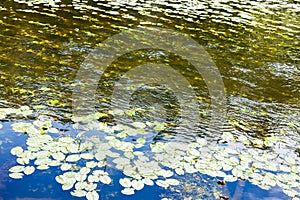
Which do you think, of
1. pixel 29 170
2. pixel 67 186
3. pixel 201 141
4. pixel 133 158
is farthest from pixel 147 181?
pixel 29 170

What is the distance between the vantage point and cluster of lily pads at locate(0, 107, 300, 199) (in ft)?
9.99

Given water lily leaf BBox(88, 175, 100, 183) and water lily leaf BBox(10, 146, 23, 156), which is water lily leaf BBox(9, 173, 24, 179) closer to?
water lily leaf BBox(10, 146, 23, 156)

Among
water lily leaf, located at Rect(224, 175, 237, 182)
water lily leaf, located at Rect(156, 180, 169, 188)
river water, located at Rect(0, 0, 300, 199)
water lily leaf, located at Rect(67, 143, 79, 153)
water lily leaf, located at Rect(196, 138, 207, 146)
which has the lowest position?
water lily leaf, located at Rect(224, 175, 237, 182)

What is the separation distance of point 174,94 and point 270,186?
208 cm

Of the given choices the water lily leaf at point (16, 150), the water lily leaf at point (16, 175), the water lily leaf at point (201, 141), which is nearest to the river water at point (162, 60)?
the water lily leaf at point (201, 141)

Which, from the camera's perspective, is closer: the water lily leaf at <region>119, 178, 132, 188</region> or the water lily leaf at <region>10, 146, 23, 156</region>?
the water lily leaf at <region>119, 178, 132, 188</region>

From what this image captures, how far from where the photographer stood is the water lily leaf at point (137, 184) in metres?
2.98

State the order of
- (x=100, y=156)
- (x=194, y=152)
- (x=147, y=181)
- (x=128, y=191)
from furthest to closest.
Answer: (x=194, y=152), (x=100, y=156), (x=147, y=181), (x=128, y=191)

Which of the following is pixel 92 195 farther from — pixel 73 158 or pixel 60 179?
pixel 73 158

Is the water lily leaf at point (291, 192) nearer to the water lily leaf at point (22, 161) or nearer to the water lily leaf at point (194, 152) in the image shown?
the water lily leaf at point (194, 152)

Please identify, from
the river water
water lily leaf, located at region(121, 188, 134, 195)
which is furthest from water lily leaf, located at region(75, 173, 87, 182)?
the river water

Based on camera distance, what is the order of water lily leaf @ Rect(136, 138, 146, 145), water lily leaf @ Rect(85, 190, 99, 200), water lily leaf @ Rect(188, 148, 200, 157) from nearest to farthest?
1. water lily leaf @ Rect(85, 190, 99, 200)
2. water lily leaf @ Rect(188, 148, 200, 157)
3. water lily leaf @ Rect(136, 138, 146, 145)

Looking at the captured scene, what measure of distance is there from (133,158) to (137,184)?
0.38 metres

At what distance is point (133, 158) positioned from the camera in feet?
11.0
